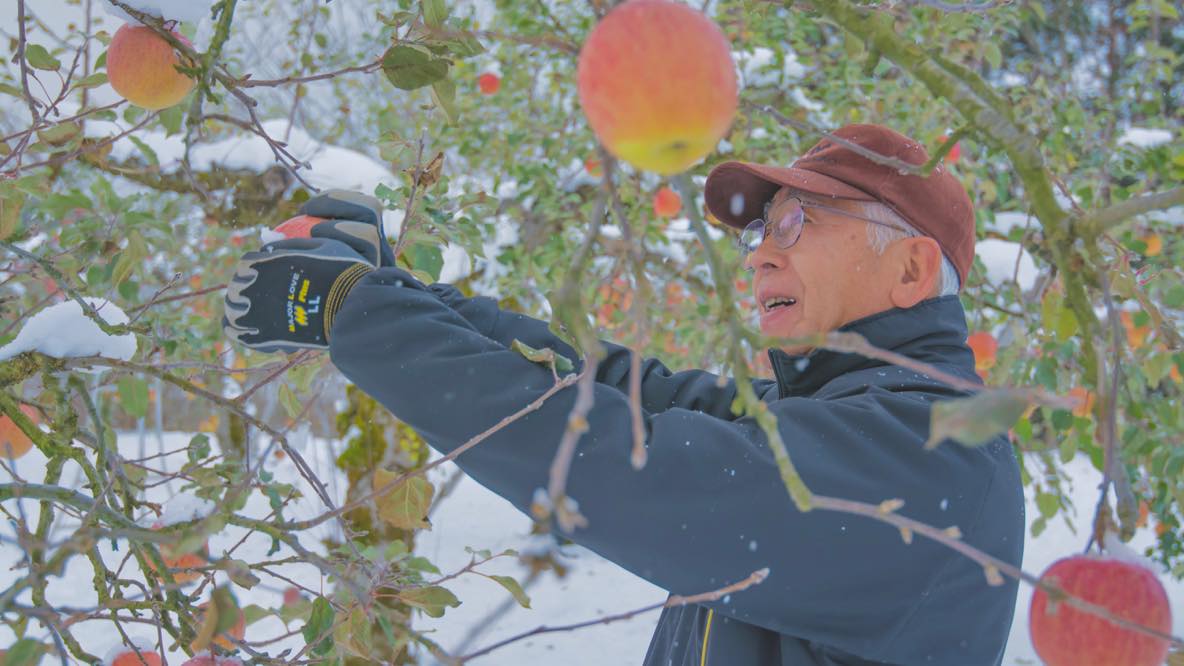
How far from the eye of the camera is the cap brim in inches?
47.6

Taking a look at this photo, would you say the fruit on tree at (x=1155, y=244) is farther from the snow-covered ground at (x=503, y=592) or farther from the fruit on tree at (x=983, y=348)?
the snow-covered ground at (x=503, y=592)

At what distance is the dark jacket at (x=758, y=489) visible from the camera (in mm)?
927

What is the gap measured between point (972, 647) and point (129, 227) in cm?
130

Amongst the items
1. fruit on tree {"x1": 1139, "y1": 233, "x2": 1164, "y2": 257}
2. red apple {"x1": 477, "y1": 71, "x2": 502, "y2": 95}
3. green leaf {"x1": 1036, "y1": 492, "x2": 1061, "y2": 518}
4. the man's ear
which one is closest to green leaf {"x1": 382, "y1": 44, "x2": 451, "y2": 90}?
the man's ear

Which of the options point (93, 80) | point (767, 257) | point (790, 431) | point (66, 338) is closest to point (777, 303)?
point (767, 257)

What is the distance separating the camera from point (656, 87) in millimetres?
514

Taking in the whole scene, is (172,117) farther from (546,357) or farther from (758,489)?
(758,489)

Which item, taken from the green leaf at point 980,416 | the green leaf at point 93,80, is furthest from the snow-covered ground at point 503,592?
the green leaf at point 980,416

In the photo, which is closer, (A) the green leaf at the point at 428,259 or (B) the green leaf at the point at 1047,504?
(A) the green leaf at the point at 428,259

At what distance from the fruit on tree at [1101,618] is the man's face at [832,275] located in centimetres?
63

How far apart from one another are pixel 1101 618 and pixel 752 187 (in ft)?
2.88

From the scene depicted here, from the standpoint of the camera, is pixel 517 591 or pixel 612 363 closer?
pixel 517 591

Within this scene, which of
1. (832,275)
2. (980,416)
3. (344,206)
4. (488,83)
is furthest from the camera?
(488,83)

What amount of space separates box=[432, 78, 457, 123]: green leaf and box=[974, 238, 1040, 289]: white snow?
7.29 feet
